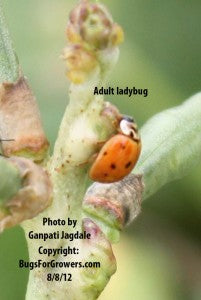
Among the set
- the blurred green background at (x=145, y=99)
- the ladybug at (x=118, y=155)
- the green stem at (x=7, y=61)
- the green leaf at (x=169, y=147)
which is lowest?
the blurred green background at (x=145, y=99)

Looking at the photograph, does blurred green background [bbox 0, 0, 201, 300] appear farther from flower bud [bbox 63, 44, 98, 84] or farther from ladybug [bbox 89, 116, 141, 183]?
flower bud [bbox 63, 44, 98, 84]

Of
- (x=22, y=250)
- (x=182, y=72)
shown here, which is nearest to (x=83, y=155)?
(x=22, y=250)

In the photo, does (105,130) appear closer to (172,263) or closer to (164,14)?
(172,263)

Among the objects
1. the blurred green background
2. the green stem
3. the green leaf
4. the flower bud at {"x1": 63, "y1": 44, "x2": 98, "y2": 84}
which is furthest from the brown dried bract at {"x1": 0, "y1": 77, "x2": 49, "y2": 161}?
the blurred green background

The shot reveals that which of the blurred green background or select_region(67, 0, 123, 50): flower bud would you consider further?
the blurred green background

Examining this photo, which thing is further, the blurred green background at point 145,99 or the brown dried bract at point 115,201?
the blurred green background at point 145,99

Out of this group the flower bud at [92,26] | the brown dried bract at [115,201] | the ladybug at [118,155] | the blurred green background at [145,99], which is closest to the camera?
the flower bud at [92,26]

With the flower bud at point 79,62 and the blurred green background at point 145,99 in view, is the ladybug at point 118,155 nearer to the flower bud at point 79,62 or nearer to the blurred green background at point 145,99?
the flower bud at point 79,62

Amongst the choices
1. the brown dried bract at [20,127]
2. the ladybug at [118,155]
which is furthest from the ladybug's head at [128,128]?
the brown dried bract at [20,127]
